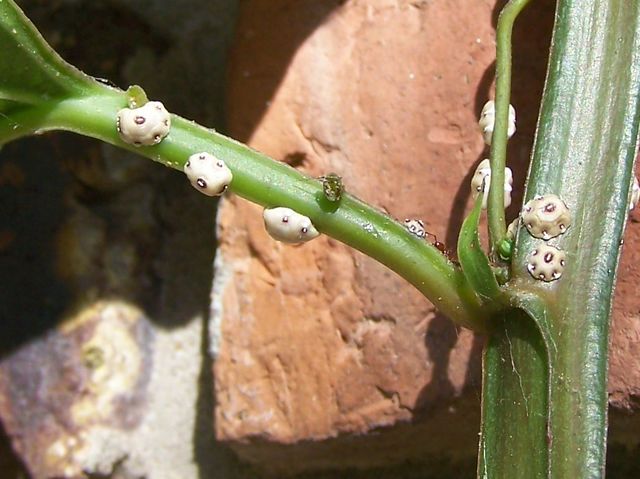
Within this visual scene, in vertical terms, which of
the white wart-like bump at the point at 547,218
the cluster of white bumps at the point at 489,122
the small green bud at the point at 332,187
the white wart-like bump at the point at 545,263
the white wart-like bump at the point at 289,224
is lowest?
the white wart-like bump at the point at 289,224

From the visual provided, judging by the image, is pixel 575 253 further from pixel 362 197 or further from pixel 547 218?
pixel 362 197

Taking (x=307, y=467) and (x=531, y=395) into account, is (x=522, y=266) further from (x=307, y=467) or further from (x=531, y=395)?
(x=307, y=467)

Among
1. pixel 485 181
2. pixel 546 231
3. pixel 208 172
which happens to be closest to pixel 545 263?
A: pixel 546 231

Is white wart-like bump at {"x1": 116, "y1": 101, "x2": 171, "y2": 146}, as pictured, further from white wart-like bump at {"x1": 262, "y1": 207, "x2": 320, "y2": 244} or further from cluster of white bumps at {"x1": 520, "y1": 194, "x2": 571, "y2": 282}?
cluster of white bumps at {"x1": 520, "y1": 194, "x2": 571, "y2": 282}

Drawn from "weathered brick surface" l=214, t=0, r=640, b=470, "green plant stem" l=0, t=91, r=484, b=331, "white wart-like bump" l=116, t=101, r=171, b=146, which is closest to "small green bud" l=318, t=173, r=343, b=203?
"green plant stem" l=0, t=91, r=484, b=331

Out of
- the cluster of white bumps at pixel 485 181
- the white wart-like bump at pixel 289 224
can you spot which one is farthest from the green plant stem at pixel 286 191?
the cluster of white bumps at pixel 485 181

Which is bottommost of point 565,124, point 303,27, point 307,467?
point 307,467

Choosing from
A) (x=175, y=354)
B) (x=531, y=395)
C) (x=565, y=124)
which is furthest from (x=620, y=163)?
(x=175, y=354)

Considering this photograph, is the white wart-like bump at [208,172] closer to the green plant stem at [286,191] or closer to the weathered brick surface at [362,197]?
the green plant stem at [286,191]
